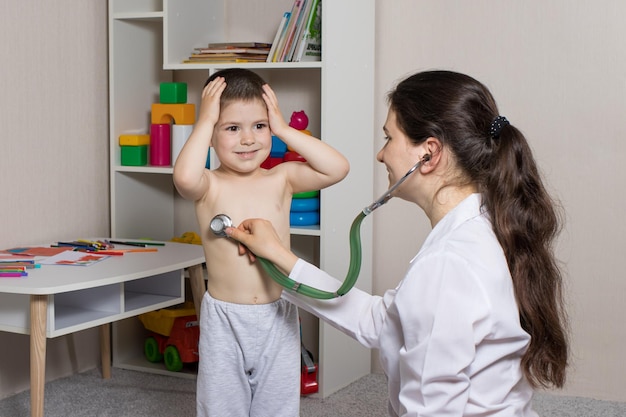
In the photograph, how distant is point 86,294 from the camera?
2287mm

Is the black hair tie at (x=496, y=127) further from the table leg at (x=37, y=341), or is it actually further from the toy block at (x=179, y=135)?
the toy block at (x=179, y=135)

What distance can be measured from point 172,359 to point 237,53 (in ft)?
3.53

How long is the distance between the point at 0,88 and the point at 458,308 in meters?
1.81

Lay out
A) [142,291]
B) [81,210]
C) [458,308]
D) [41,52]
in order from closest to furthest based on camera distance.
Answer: [458,308]
[142,291]
[41,52]
[81,210]

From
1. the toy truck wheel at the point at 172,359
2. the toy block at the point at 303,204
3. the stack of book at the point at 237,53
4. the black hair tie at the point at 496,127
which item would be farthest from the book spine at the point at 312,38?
the black hair tie at the point at 496,127

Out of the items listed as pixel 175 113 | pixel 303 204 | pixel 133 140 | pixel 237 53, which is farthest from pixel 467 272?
pixel 133 140

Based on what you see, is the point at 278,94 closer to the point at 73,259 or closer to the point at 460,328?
the point at 73,259

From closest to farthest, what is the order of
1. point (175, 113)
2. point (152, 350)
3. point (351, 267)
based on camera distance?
point (351, 267) → point (175, 113) → point (152, 350)

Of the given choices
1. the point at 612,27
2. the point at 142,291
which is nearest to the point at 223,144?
the point at 142,291

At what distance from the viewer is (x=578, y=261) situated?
274 cm

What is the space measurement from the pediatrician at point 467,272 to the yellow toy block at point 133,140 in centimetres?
152

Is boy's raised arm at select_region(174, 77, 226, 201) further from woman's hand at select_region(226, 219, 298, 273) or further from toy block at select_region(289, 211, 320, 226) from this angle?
toy block at select_region(289, 211, 320, 226)

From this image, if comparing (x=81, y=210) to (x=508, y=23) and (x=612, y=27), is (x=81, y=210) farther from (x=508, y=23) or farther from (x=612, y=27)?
(x=612, y=27)

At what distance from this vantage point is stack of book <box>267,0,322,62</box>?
2.62m
